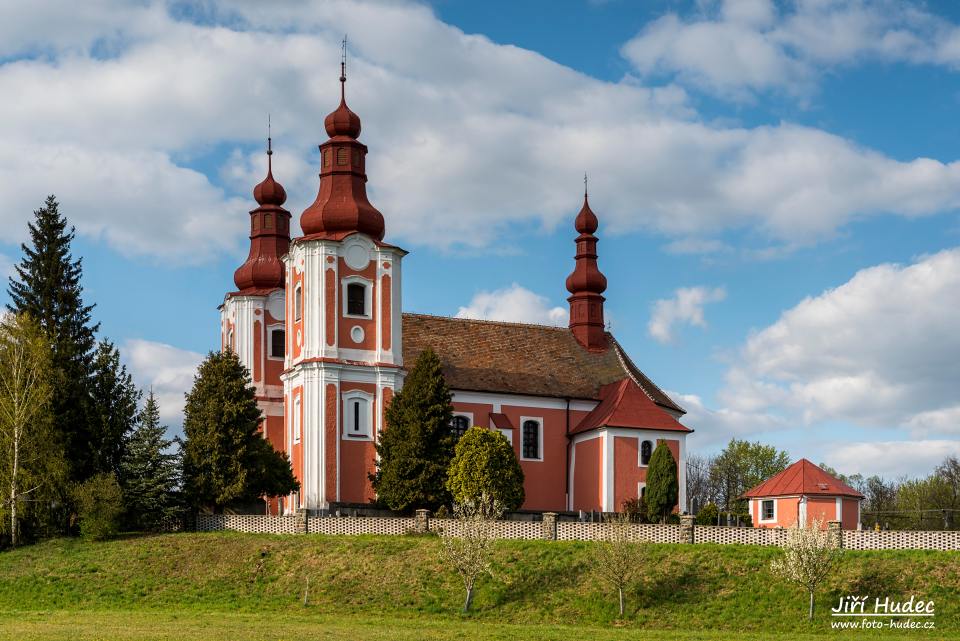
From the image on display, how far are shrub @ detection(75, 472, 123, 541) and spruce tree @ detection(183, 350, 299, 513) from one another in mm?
2658

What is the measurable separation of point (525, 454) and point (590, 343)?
6782 millimetres

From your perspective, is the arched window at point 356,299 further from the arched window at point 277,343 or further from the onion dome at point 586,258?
the onion dome at point 586,258

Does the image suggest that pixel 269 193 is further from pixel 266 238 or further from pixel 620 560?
pixel 620 560

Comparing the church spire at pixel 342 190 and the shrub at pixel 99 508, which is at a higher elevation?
the church spire at pixel 342 190

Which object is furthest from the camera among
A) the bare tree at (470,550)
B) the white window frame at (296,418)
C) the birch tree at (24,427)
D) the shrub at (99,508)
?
the white window frame at (296,418)

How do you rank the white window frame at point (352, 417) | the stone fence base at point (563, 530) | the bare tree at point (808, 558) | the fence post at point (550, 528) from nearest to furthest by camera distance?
the bare tree at point (808, 558) < the stone fence base at point (563, 530) < the fence post at point (550, 528) < the white window frame at point (352, 417)

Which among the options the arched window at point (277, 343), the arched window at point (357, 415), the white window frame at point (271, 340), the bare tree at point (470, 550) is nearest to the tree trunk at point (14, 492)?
the arched window at point (357, 415)

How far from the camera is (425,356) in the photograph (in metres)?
45.0

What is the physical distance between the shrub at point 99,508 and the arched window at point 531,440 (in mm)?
17437

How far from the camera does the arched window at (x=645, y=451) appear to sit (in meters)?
50.3

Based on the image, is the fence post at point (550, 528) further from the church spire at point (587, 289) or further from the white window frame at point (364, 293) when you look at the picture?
the church spire at point (587, 289)

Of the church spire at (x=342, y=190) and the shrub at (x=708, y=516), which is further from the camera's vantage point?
the church spire at (x=342, y=190)

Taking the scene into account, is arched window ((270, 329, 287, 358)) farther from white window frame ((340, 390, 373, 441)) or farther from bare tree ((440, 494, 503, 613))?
bare tree ((440, 494, 503, 613))

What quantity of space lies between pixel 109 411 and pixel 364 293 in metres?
10.3
